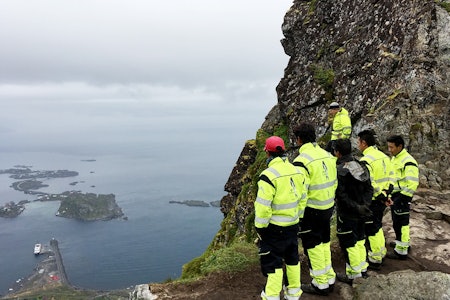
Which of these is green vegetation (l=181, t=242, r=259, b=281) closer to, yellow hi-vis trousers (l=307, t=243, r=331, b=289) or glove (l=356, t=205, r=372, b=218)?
yellow hi-vis trousers (l=307, t=243, r=331, b=289)

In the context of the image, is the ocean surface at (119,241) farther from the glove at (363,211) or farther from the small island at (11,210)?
the glove at (363,211)

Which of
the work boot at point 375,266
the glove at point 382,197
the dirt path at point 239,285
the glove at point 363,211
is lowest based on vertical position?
the dirt path at point 239,285

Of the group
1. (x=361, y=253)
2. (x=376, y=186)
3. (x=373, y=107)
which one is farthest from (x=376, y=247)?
(x=373, y=107)

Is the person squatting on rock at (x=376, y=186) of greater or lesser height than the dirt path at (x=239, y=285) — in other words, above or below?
above

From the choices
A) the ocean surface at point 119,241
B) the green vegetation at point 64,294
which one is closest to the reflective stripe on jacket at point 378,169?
the green vegetation at point 64,294

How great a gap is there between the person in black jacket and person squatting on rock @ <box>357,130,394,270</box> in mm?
715

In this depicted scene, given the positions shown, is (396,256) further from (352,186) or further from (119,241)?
(119,241)

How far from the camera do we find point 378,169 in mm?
7887

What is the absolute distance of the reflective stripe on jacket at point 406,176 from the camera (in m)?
8.79

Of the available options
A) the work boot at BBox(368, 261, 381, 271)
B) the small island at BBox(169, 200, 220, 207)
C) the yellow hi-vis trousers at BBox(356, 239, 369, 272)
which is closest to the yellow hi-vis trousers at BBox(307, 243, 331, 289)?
the yellow hi-vis trousers at BBox(356, 239, 369, 272)

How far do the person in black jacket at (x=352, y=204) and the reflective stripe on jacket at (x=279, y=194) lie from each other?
1.54 metres

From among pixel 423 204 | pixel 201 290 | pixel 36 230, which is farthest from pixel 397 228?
pixel 36 230

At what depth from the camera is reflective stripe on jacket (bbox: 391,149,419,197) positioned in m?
8.79

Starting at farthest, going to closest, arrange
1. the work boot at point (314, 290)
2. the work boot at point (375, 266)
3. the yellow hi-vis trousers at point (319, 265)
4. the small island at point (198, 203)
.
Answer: the small island at point (198, 203) → the work boot at point (375, 266) → the work boot at point (314, 290) → the yellow hi-vis trousers at point (319, 265)
